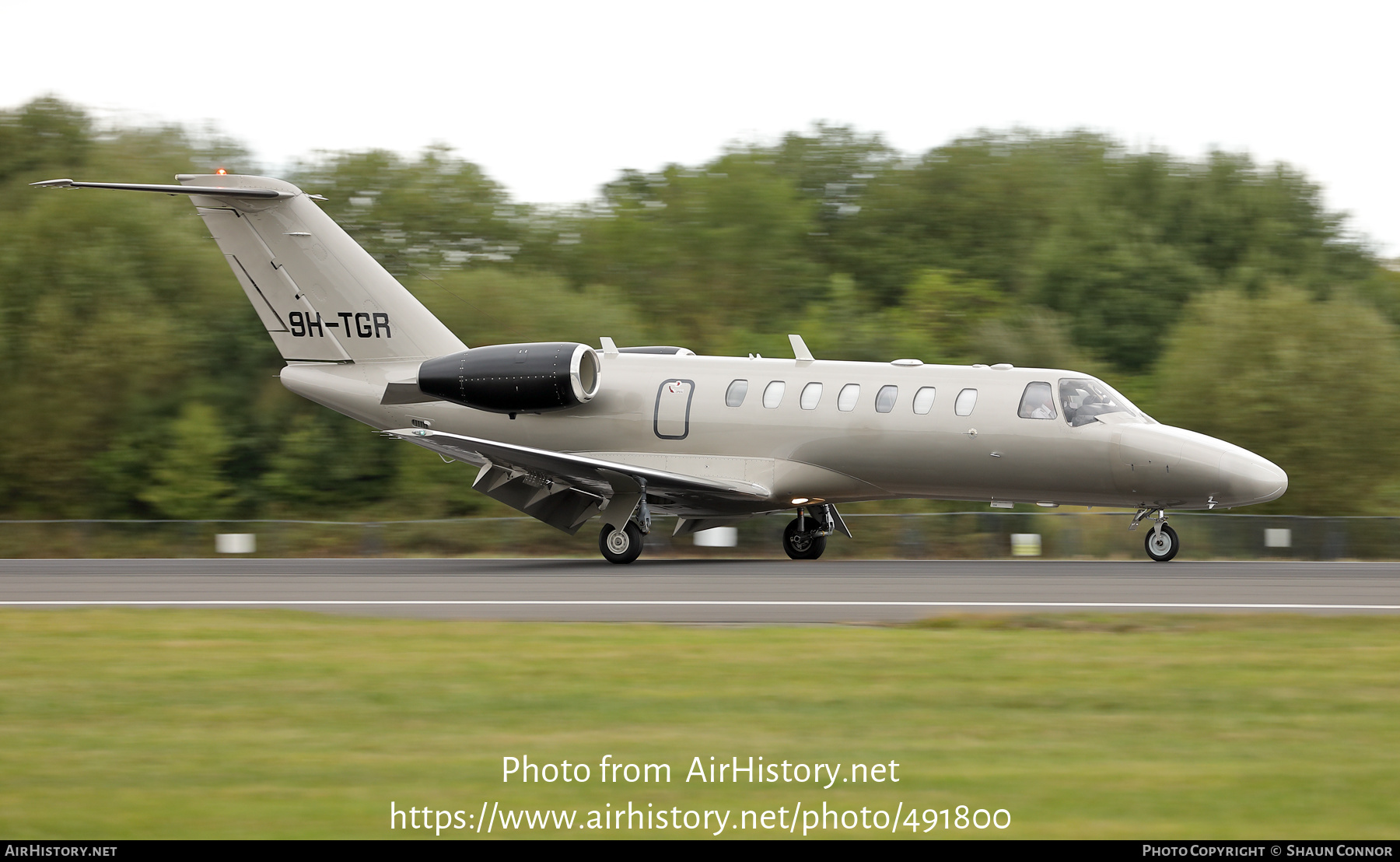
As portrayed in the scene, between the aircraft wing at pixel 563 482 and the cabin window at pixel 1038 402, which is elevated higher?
the cabin window at pixel 1038 402

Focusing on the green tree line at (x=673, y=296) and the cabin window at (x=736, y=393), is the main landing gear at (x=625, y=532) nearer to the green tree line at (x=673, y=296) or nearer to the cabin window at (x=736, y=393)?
the cabin window at (x=736, y=393)

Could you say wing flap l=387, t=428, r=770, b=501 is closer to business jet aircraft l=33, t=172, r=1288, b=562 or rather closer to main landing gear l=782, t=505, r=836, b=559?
business jet aircraft l=33, t=172, r=1288, b=562

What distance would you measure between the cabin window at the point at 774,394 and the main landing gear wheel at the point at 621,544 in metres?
2.81

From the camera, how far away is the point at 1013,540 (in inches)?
913

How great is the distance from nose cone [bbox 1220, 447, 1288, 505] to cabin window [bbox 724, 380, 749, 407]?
23.2 ft

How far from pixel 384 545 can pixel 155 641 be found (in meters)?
13.7

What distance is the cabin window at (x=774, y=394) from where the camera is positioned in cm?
2172

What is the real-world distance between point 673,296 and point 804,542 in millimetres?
19379

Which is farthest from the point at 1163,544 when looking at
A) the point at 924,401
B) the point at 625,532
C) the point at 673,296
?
the point at 673,296

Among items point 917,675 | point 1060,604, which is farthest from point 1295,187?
point 917,675

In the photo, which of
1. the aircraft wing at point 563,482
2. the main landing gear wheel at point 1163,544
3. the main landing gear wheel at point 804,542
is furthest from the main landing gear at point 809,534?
the main landing gear wheel at point 1163,544

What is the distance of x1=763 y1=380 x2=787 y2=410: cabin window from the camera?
21.7 meters

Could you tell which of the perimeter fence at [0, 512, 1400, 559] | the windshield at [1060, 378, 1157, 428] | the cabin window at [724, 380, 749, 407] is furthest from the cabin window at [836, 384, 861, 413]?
the perimeter fence at [0, 512, 1400, 559]
